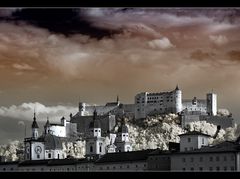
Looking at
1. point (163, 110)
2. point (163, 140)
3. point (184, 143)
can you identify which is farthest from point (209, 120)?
point (184, 143)

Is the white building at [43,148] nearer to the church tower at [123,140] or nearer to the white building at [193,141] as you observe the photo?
the church tower at [123,140]

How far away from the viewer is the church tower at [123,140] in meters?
17.0

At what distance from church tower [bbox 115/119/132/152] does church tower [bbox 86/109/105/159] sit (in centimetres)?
49

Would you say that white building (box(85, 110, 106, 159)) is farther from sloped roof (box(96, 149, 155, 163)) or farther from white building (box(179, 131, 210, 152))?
white building (box(179, 131, 210, 152))

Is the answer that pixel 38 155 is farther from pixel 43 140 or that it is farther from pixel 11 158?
pixel 11 158

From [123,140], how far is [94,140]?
3.25 feet

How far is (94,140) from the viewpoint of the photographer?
1873cm

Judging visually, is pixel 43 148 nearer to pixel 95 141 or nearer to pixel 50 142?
pixel 50 142

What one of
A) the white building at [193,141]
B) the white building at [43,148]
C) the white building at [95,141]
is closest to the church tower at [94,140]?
the white building at [95,141]

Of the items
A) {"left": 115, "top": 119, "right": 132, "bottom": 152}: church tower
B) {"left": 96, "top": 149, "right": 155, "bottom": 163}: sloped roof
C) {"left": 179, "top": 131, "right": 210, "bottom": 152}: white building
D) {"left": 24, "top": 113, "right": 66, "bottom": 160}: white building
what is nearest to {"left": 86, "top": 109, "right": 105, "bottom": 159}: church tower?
{"left": 115, "top": 119, "right": 132, "bottom": 152}: church tower

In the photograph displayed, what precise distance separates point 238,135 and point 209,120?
871 centimetres

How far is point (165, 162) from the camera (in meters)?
11.3

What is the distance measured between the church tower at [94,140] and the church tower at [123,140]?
0.49 meters

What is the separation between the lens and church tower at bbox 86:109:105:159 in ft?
55.2
